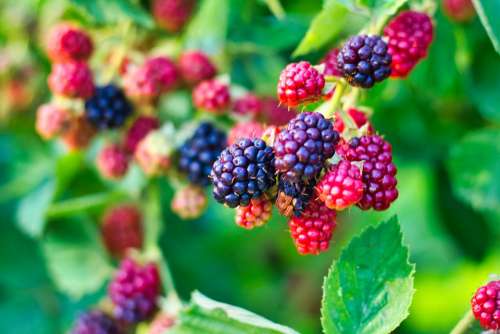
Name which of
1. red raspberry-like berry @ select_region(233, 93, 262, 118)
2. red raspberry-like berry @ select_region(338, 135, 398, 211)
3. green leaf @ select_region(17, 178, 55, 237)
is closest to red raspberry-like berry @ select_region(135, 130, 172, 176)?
red raspberry-like berry @ select_region(233, 93, 262, 118)

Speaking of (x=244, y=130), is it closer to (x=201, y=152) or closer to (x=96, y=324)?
(x=201, y=152)

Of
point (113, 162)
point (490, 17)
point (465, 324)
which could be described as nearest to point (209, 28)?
point (113, 162)

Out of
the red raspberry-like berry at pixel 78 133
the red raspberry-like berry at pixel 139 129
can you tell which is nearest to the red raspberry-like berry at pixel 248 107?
the red raspberry-like berry at pixel 139 129

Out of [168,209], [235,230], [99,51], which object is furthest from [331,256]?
[99,51]

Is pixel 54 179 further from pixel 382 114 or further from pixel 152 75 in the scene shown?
pixel 382 114

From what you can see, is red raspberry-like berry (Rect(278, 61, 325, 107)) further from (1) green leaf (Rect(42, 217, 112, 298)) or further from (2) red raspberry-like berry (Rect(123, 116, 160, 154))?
(1) green leaf (Rect(42, 217, 112, 298))

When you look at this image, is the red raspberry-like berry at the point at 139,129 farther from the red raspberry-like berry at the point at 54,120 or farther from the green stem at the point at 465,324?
the green stem at the point at 465,324
